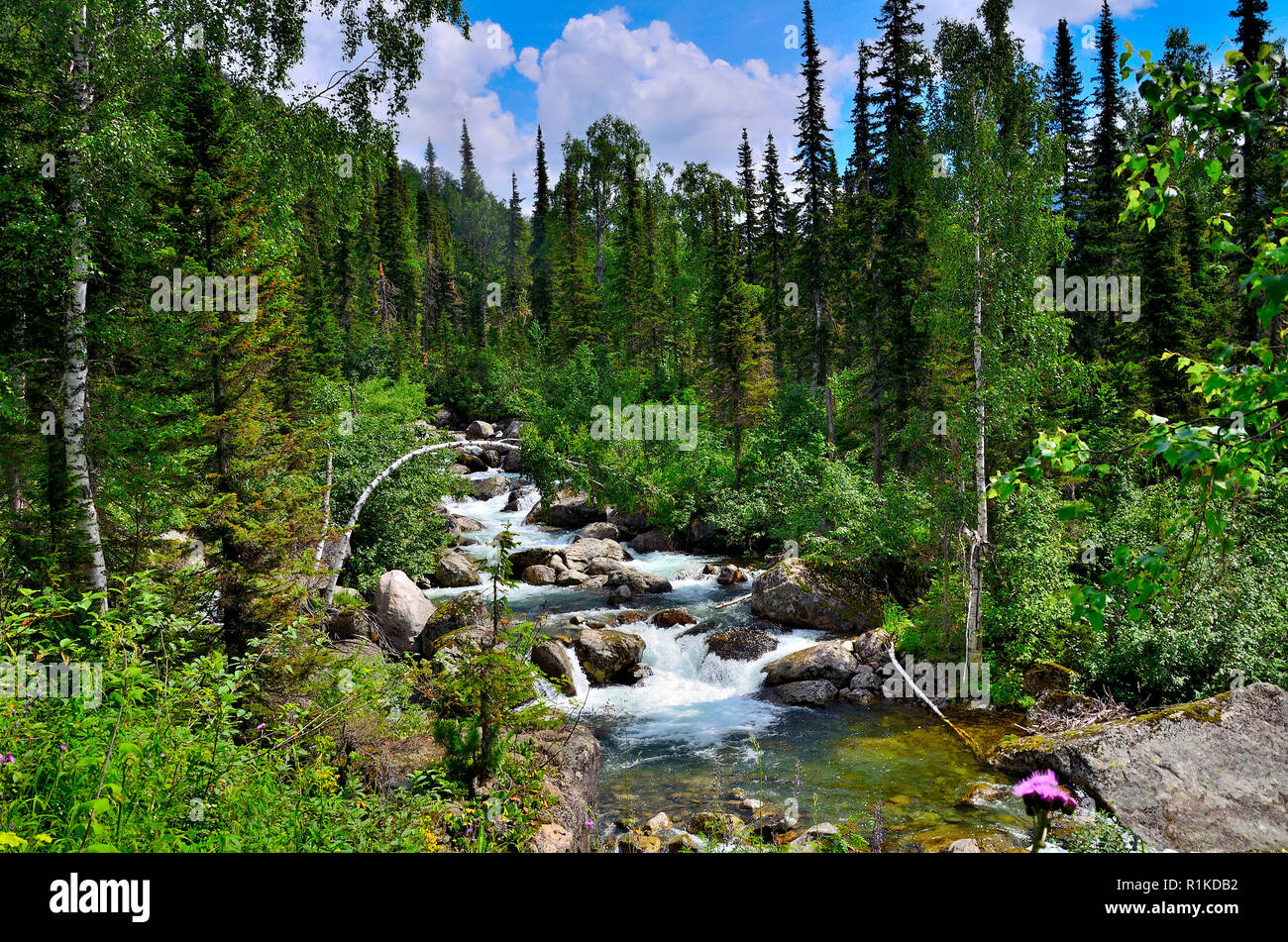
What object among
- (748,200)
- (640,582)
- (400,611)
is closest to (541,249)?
(748,200)

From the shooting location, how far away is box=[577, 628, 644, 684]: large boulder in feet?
47.8

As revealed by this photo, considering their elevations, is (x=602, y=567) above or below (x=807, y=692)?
above

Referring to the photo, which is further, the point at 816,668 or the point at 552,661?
the point at 816,668

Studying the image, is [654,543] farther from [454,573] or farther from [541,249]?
[541,249]

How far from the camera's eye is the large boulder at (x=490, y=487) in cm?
3316

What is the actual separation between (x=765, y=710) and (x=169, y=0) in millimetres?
16694

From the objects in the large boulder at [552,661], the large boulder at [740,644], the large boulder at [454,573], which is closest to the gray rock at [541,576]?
the large boulder at [454,573]

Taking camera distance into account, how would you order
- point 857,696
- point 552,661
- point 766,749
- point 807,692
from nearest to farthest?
1. point 766,749
2. point 552,661
3. point 857,696
4. point 807,692

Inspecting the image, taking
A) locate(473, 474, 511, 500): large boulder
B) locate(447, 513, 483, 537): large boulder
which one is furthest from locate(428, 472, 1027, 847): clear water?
locate(473, 474, 511, 500): large boulder

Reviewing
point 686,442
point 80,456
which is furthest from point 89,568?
point 686,442

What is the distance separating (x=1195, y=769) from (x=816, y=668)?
22.8ft

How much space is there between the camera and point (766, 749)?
461 inches

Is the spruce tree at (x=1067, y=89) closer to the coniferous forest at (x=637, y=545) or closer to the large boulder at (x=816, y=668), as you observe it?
the coniferous forest at (x=637, y=545)

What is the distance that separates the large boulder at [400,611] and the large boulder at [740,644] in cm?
665
